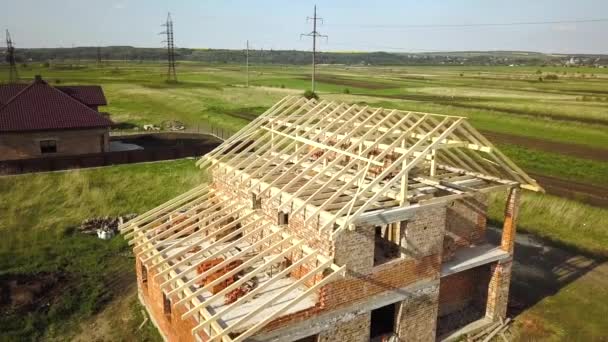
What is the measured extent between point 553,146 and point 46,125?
36.8 metres

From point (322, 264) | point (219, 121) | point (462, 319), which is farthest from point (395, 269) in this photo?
point (219, 121)

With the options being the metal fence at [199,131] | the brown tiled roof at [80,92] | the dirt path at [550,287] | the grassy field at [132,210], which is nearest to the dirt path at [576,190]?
the grassy field at [132,210]

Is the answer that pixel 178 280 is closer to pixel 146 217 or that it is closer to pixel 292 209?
pixel 292 209

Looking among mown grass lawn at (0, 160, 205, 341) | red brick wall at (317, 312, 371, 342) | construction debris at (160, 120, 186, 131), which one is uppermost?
construction debris at (160, 120, 186, 131)

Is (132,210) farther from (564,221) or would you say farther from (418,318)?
(564,221)

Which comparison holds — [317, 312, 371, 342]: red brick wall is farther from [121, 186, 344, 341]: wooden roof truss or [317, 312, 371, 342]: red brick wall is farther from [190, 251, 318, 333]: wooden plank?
[190, 251, 318, 333]: wooden plank

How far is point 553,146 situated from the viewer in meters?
35.8

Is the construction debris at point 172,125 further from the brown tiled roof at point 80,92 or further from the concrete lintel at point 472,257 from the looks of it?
the concrete lintel at point 472,257

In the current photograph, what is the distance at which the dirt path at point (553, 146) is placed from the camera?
33069 mm

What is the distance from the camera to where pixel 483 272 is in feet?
48.0

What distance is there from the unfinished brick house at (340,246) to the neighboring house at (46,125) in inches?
673

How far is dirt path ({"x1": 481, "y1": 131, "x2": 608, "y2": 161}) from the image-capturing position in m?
33.1

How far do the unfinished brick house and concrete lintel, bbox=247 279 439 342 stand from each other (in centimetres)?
3

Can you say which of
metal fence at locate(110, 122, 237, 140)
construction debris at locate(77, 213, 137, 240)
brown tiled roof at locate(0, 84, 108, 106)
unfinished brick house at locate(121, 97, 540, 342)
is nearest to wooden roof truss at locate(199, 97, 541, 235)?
unfinished brick house at locate(121, 97, 540, 342)
